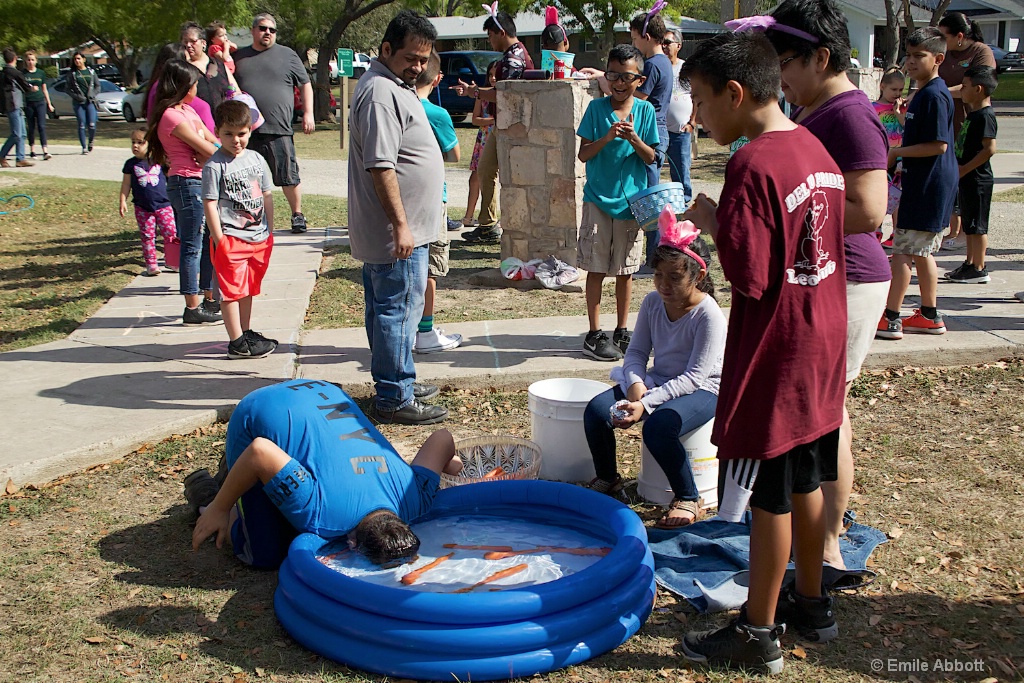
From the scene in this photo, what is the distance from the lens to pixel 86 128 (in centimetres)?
1967

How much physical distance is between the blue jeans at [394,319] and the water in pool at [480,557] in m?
1.38

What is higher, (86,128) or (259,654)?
(86,128)

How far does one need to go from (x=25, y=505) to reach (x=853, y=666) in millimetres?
3547

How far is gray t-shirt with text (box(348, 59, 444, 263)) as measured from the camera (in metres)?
4.80

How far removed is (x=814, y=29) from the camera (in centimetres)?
312

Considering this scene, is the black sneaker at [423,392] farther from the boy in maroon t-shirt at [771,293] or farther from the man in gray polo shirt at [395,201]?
the boy in maroon t-shirt at [771,293]

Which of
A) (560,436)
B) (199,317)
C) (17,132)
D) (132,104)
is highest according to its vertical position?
(132,104)

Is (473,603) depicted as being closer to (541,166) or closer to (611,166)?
(611,166)

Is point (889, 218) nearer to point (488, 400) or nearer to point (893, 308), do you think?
point (893, 308)

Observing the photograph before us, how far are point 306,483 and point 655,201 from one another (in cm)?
290

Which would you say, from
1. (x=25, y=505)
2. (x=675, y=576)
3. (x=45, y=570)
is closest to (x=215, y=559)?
(x=45, y=570)

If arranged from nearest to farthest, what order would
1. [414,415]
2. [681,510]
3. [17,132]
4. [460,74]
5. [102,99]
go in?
[681,510] < [414,415] < [17,132] < [460,74] < [102,99]

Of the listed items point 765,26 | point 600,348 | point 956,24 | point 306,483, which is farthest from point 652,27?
point 306,483

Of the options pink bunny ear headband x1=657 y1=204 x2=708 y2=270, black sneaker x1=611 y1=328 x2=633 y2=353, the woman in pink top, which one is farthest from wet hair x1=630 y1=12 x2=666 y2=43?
pink bunny ear headband x1=657 y1=204 x2=708 y2=270
